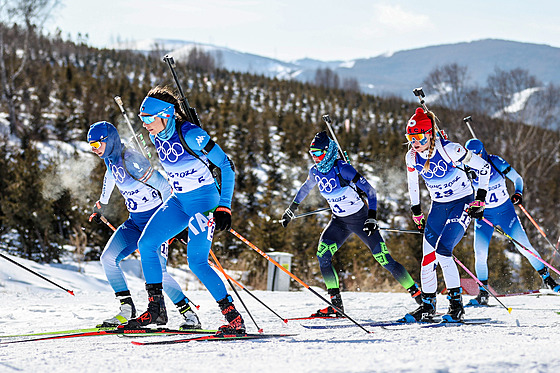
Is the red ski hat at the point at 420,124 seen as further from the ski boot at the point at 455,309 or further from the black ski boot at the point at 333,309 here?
the black ski boot at the point at 333,309

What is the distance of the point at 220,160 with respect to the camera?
160 inches

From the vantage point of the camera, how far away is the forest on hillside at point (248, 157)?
13430 millimetres

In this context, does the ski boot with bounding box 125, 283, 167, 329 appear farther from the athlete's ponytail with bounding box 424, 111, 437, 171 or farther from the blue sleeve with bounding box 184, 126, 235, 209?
the athlete's ponytail with bounding box 424, 111, 437, 171

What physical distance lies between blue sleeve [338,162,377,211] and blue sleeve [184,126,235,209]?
1.82 meters

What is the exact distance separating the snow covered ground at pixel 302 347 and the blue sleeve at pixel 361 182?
1.28 meters

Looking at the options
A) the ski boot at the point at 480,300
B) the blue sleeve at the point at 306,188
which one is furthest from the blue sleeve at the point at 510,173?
the blue sleeve at the point at 306,188

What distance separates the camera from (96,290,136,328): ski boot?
15.4ft

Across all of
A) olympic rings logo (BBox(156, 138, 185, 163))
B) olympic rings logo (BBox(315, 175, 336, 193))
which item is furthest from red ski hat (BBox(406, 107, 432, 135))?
olympic rings logo (BBox(156, 138, 185, 163))

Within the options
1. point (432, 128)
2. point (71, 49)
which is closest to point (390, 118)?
point (71, 49)

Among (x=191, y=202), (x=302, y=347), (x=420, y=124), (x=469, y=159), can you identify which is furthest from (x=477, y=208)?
(x=191, y=202)

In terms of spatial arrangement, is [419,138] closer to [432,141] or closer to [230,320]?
[432,141]

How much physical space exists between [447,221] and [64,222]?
11429mm

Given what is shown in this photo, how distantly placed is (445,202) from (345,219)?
1.10m

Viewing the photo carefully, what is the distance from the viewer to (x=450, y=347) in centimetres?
345
